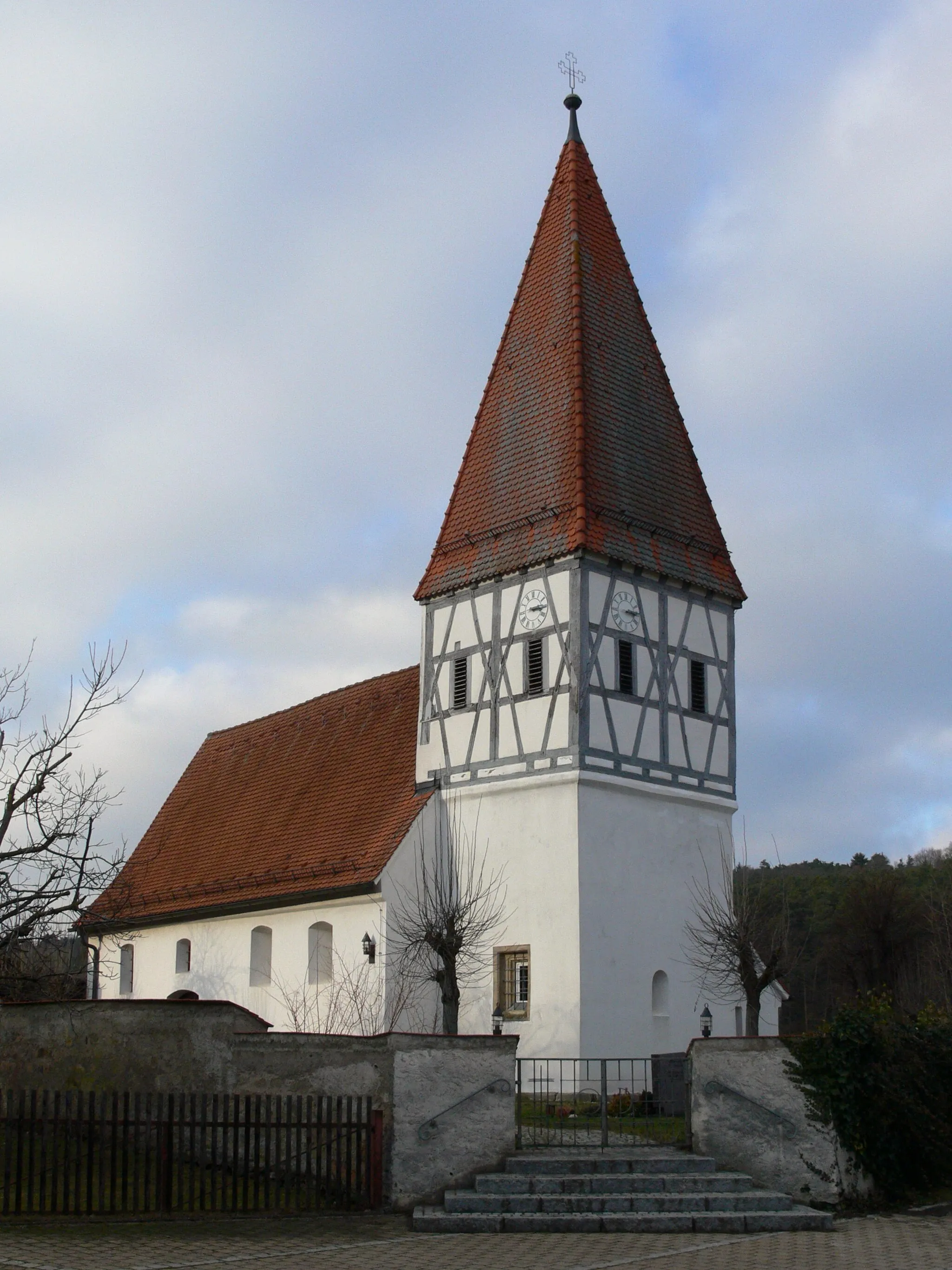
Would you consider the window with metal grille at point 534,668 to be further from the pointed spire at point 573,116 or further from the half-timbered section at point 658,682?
the pointed spire at point 573,116

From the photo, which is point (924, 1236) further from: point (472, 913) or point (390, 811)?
point (390, 811)

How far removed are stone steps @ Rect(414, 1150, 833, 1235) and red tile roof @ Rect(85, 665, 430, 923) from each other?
10.8 metres

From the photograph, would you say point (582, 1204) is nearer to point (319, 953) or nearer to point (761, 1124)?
point (761, 1124)

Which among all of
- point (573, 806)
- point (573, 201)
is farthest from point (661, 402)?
point (573, 806)

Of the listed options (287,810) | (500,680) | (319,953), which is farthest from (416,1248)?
(287,810)

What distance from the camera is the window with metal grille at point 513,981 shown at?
24.3m

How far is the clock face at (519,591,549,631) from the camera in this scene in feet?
84.2

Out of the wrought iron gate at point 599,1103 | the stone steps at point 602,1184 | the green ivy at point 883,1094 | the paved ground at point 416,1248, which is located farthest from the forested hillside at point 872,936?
the paved ground at point 416,1248

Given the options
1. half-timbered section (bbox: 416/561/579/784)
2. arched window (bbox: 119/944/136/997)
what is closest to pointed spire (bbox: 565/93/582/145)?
half-timbered section (bbox: 416/561/579/784)

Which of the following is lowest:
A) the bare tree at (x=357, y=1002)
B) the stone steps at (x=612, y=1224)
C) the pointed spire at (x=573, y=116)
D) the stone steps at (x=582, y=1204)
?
the stone steps at (x=612, y=1224)

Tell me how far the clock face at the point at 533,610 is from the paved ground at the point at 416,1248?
12900 mm

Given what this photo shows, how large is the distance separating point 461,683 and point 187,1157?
13.5 metres

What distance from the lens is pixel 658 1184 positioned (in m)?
14.8

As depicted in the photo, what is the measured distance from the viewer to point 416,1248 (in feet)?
42.3
